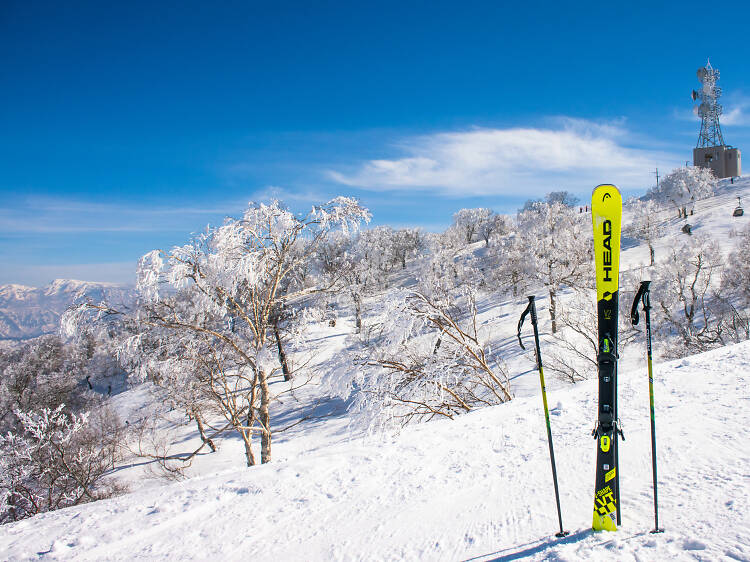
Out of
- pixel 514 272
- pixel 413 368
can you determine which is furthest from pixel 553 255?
pixel 413 368

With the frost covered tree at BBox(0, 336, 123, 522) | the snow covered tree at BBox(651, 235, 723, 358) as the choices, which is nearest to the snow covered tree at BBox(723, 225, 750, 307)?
the snow covered tree at BBox(651, 235, 723, 358)

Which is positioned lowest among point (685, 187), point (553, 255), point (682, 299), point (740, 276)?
point (682, 299)

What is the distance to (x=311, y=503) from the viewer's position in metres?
4.35

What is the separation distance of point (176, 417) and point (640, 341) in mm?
30197

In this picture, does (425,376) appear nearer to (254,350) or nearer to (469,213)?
(254,350)

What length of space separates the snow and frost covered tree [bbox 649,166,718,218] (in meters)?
66.4

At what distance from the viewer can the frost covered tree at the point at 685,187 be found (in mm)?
57125

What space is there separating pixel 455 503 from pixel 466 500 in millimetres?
125

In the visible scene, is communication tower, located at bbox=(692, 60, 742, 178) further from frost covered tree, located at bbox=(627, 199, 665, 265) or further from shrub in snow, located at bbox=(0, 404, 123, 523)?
shrub in snow, located at bbox=(0, 404, 123, 523)

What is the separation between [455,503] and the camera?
13.0 feet

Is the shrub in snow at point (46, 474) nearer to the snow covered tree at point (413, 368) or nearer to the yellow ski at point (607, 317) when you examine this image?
the snow covered tree at point (413, 368)

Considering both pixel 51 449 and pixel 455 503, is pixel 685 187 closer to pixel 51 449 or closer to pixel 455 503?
pixel 455 503

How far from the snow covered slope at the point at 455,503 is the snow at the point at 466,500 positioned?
0.05 ft

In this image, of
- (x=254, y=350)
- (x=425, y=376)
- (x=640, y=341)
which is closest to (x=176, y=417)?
(x=254, y=350)
